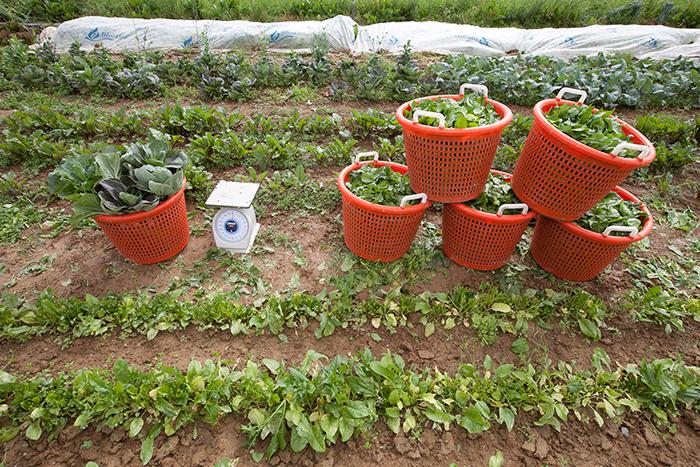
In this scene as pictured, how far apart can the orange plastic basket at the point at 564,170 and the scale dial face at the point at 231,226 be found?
2.01 meters

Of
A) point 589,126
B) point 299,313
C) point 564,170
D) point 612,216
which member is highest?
point 589,126

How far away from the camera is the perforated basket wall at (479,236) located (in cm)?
254

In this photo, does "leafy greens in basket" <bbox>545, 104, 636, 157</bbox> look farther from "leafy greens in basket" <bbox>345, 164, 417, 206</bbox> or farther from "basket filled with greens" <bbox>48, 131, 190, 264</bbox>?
"basket filled with greens" <bbox>48, 131, 190, 264</bbox>

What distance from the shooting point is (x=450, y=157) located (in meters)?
2.31

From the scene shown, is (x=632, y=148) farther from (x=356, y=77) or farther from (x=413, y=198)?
(x=356, y=77)

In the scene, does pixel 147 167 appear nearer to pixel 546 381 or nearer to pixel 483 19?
pixel 546 381

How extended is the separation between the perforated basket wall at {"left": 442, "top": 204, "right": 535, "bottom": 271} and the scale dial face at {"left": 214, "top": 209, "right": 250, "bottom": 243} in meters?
1.53

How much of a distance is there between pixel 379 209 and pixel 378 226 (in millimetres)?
165

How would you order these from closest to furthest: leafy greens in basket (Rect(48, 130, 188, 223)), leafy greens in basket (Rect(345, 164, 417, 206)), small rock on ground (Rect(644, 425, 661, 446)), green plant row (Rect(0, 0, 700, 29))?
small rock on ground (Rect(644, 425, 661, 446))
leafy greens in basket (Rect(48, 130, 188, 223))
leafy greens in basket (Rect(345, 164, 417, 206))
green plant row (Rect(0, 0, 700, 29))

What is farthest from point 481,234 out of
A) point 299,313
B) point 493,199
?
point 299,313

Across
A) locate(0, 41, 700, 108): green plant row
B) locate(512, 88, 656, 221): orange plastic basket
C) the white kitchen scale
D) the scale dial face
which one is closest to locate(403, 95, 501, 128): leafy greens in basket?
locate(512, 88, 656, 221): orange plastic basket

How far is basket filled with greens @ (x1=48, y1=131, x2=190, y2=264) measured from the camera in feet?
8.04

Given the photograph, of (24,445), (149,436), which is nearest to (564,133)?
(149,436)

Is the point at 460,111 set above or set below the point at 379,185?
above
